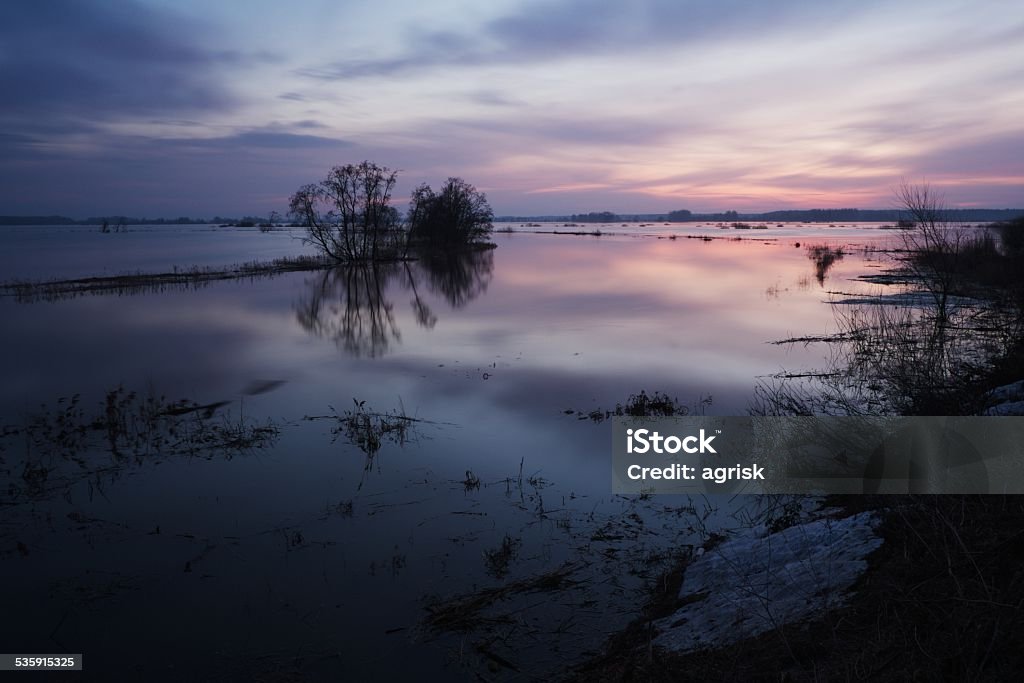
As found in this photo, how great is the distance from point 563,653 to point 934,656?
3.08 m

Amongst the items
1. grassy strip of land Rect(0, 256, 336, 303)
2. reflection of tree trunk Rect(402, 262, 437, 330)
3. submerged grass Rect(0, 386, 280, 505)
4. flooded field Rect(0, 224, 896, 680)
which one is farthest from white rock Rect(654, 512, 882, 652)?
grassy strip of land Rect(0, 256, 336, 303)

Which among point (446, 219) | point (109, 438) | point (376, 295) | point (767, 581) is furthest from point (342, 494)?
point (446, 219)

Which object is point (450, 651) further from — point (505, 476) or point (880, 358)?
point (880, 358)

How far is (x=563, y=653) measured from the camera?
6.02 m

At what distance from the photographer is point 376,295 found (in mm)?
37219

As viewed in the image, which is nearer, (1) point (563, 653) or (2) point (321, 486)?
(1) point (563, 653)

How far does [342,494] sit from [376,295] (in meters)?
28.5

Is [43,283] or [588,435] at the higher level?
[43,283]

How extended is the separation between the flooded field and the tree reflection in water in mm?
596

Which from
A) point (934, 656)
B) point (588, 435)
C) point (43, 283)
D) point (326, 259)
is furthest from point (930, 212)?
point (326, 259)

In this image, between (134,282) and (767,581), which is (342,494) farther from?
(134,282)

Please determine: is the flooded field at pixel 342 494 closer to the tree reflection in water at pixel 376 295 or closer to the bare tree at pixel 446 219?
the tree reflection in water at pixel 376 295

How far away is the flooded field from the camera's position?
642 centimetres

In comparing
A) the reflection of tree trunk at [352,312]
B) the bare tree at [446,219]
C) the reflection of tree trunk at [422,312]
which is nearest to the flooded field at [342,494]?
the reflection of tree trunk at [352,312]
